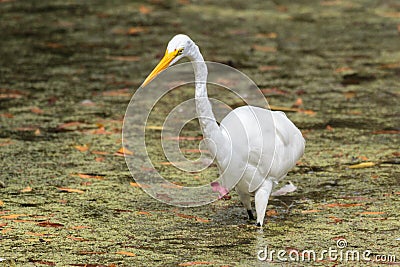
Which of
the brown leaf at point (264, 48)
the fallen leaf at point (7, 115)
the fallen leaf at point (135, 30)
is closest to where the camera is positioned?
the fallen leaf at point (7, 115)

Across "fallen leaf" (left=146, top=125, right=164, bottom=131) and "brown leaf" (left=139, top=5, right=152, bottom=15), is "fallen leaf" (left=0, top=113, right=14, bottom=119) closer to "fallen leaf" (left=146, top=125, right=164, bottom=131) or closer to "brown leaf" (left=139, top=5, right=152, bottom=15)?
"fallen leaf" (left=146, top=125, right=164, bottom=131)

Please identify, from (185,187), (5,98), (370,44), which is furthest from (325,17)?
(185,187)

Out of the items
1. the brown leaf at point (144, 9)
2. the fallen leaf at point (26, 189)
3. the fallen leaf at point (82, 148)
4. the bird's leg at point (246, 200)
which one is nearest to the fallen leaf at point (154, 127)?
the fallen leaf at point (82, 148)

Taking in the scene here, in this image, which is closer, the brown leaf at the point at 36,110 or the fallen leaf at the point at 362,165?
the fallen leaf at the point at 362,165

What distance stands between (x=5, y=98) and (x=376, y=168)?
2.55 m

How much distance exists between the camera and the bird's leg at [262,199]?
138 inches

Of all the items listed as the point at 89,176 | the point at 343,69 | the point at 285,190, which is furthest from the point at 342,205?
the point at 343,69

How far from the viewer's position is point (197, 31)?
7.28m

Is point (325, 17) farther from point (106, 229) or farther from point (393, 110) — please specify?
point (106, 229)

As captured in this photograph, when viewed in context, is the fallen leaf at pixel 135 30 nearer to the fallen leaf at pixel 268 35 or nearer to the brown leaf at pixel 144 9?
the brown leaf at pixel 144 9

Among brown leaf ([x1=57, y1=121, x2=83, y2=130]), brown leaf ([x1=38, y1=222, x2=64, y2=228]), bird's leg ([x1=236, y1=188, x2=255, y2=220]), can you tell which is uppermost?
bird's leg ([x1=236, y1=188, x2=255, y2=220])

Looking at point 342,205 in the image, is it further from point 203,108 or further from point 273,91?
point 273,91

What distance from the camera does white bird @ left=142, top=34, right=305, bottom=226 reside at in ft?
11.1

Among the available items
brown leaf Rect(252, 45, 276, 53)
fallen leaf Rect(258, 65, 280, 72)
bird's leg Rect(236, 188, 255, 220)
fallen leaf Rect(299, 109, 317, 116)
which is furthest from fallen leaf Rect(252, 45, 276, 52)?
bird's leg Rect(236, 188, 255, 220)
